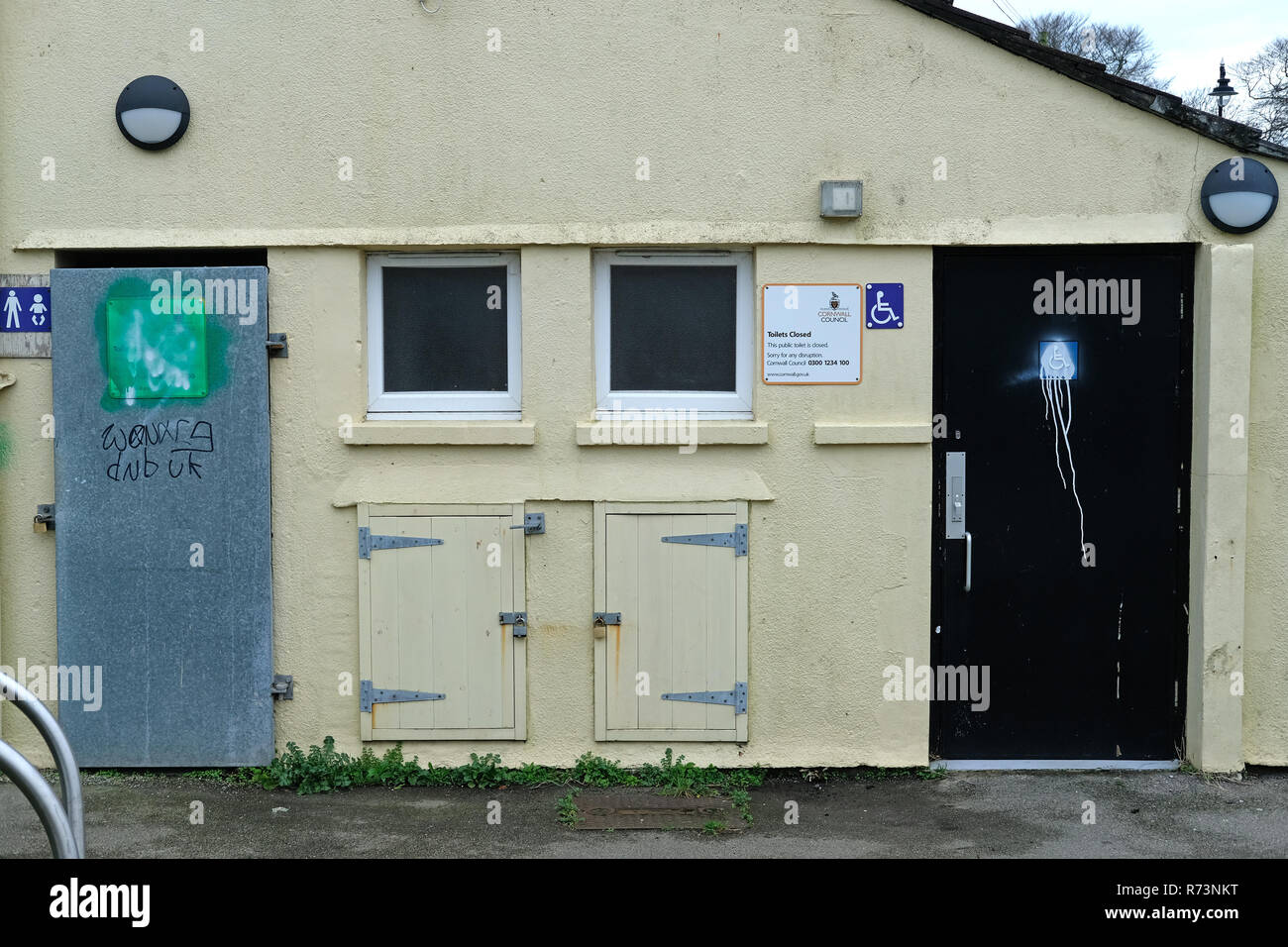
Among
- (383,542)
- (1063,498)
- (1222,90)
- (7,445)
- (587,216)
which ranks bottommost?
(383,542)

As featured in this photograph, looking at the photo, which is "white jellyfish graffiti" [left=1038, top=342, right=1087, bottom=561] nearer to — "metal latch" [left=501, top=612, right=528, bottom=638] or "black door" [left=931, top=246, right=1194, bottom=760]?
"black door" [left=931, top=246, right=1194, bottom=760]

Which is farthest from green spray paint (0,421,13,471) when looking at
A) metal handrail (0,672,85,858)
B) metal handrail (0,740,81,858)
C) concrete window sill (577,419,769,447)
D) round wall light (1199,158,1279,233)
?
round wall light (1199,158,1279,233)

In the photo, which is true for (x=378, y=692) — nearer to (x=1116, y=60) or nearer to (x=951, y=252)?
(x=951, y=252)

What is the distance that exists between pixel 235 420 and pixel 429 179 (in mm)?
1483

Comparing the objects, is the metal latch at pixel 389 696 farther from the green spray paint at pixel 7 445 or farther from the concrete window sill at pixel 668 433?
the green spray paint at pixel 7 445

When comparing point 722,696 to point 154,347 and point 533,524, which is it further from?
point 154,347

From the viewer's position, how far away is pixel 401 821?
562 cm

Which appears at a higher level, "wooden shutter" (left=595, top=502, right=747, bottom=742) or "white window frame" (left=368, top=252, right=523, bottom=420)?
"white window frame" (left=368, top=252, right=523, bottom=420)

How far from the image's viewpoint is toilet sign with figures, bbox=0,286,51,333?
6.15 metres

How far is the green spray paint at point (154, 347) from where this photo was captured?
607cm

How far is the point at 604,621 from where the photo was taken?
612cm

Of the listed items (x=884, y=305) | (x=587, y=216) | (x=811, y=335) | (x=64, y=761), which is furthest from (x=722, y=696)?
(x=64, y=761)

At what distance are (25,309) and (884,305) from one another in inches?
163

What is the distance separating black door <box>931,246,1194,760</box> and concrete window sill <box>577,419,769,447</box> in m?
0.93
